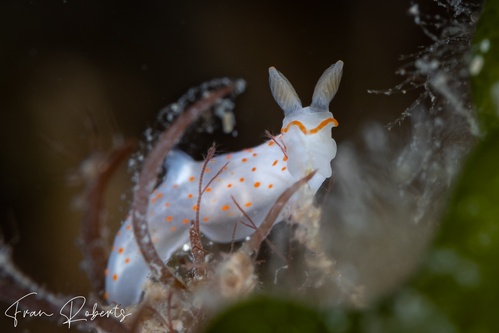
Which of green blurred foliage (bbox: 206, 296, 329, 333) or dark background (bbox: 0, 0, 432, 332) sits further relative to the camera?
dark background (bbox: 0, 0, 432, 332)

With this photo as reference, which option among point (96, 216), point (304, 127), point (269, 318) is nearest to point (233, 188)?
point (304, 127)

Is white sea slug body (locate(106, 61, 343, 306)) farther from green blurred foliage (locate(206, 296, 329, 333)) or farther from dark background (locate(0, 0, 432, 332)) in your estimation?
green blurred foliage (locate(206, 296, 329, 333))

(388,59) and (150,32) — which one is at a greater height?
(388,59)

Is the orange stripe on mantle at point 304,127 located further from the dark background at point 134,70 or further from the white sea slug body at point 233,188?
the dark background at point 134,70

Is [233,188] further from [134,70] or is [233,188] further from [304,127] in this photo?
[134,70]

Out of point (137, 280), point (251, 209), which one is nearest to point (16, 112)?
point (137, 280)

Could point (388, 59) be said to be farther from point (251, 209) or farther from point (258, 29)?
point (251, 209)

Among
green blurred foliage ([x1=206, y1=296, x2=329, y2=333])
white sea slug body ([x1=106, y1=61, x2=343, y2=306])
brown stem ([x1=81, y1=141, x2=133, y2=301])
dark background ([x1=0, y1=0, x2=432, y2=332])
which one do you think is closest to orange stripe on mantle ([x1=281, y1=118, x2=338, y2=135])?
white sea slug body ([x1=106, y1=61, x2=343, y2=306])
